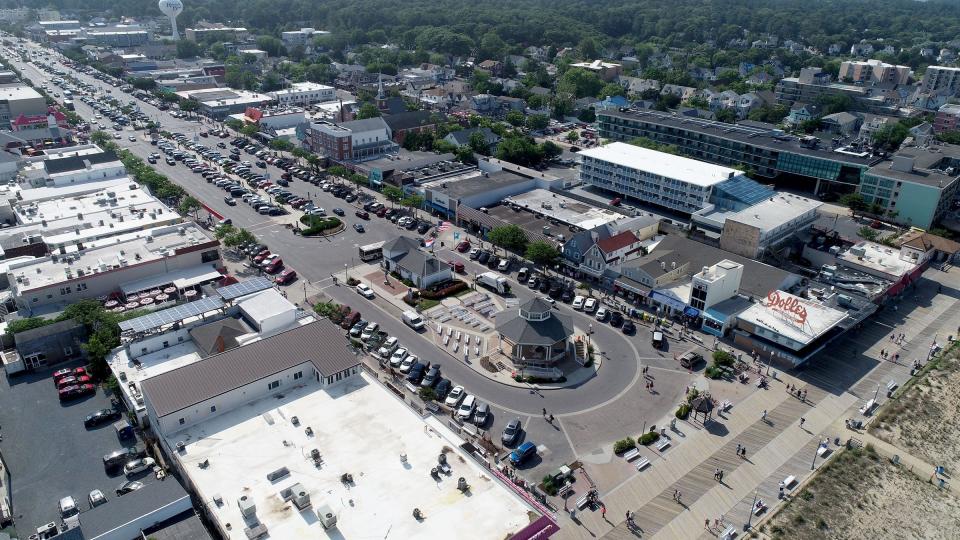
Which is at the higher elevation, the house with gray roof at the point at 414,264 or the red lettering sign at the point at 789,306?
the red lettering sign at the point at 789,306

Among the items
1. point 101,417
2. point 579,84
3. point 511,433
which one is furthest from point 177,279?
point 579,84

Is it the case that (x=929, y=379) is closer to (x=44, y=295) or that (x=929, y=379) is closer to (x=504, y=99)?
(x=44, y=295)

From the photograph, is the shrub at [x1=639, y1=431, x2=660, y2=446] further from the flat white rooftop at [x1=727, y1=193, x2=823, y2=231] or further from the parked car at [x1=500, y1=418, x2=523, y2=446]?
the flat white rooftop at [x1=727, y1=193, x2=823, y2=231]

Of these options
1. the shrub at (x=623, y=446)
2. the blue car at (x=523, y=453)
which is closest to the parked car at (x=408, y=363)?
the blue car at (x=523, y=453)

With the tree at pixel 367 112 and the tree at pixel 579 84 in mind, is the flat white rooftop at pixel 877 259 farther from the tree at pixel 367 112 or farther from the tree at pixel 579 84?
the tree at pixel 579 84

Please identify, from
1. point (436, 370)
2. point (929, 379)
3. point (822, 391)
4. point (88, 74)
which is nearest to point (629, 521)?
point (436, 370)

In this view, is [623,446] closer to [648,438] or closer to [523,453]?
[648,438]

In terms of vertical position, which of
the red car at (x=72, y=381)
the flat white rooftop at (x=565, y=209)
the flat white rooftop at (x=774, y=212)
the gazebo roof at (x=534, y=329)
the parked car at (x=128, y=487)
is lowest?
the parked car at (x=128, y=487)
